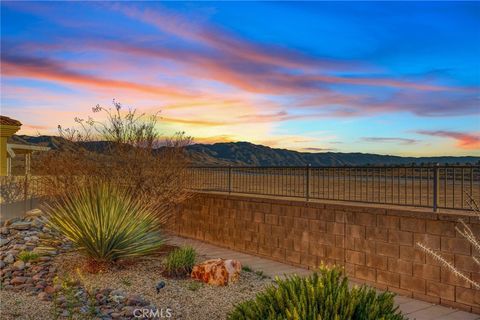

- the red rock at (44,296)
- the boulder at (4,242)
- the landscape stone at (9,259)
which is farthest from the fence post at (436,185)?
the boulder at (4,242)

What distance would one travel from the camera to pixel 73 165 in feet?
46.4

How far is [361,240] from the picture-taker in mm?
9570

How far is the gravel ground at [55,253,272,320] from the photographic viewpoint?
7.42 meters

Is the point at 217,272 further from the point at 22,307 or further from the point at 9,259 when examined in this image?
the point at 9,259

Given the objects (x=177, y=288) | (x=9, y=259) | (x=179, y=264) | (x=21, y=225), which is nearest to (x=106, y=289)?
(x=177, y=288)

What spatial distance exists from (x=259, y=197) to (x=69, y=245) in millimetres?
4605

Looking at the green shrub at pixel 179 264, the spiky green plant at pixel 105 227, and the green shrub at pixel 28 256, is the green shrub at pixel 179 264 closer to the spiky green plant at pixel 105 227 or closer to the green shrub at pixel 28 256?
the spiky green plant at pixel 105 227

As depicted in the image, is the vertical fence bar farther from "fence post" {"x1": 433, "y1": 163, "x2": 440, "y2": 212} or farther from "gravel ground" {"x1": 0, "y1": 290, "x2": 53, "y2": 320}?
"gravel ground" {"x1": 0, "y1": 290, "x2": 53, "y2": 320}

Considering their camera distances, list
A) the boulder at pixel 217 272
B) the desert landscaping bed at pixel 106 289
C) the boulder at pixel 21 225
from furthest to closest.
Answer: the boulder at pixel 21 225 < the boulder at pixel 217 272 < the desert landscaping bed at pixel 106 289

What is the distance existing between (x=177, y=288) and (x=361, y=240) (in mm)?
3572

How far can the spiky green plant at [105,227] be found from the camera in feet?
31.6

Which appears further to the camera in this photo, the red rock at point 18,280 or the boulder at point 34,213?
the boulder at point 34,213

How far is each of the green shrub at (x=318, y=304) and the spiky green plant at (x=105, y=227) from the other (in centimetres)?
576

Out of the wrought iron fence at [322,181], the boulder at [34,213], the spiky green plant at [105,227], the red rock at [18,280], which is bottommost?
the red rock at [18,280]
